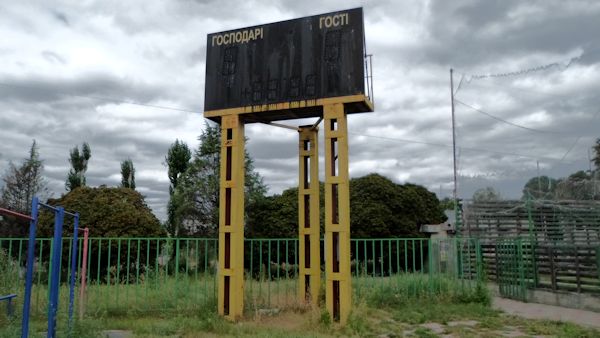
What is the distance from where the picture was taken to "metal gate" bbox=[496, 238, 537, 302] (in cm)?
1367

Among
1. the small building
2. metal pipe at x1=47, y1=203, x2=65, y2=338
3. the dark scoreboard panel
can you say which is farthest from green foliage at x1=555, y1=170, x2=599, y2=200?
metal pipe at x1=47, y1=203, x2=65, y2=338

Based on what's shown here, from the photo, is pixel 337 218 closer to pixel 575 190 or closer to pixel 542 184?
pixel 575 190

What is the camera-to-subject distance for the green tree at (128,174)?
1236 inches

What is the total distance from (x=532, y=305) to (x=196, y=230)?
12.8 metres

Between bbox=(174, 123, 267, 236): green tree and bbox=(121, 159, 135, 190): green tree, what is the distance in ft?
38.1

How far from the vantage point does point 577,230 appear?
20.6m

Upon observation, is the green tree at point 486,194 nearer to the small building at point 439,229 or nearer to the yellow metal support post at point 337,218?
the small building at point 439,229

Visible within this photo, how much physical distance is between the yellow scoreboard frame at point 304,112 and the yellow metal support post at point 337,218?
0.02 m

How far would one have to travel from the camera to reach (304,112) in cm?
959

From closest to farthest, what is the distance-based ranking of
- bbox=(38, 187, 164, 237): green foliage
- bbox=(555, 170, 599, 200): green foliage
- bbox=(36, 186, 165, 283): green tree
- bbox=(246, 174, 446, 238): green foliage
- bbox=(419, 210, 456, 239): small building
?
bbox=(36, 186, 165, 283): green tree → bbox=(38, 187, 164, 237): green foliage → bbox=(246, 174, 446, 238): green foliage → bbox=(419, 210, 456, 239): small building → bbox=(555, 170, 599, 200): green foliage

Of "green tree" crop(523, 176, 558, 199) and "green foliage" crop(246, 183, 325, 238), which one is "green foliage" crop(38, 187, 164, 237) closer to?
"green foliage" crop(246, 183, 325, 238)

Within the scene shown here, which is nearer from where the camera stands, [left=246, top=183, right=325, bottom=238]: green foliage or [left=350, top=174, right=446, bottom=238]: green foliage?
[left=246, top=183, right=325, bottom=238]: green foliage

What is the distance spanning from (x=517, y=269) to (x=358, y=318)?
7272 millimetres

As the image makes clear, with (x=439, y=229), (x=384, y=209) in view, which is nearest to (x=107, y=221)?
(x=384, y=209)
